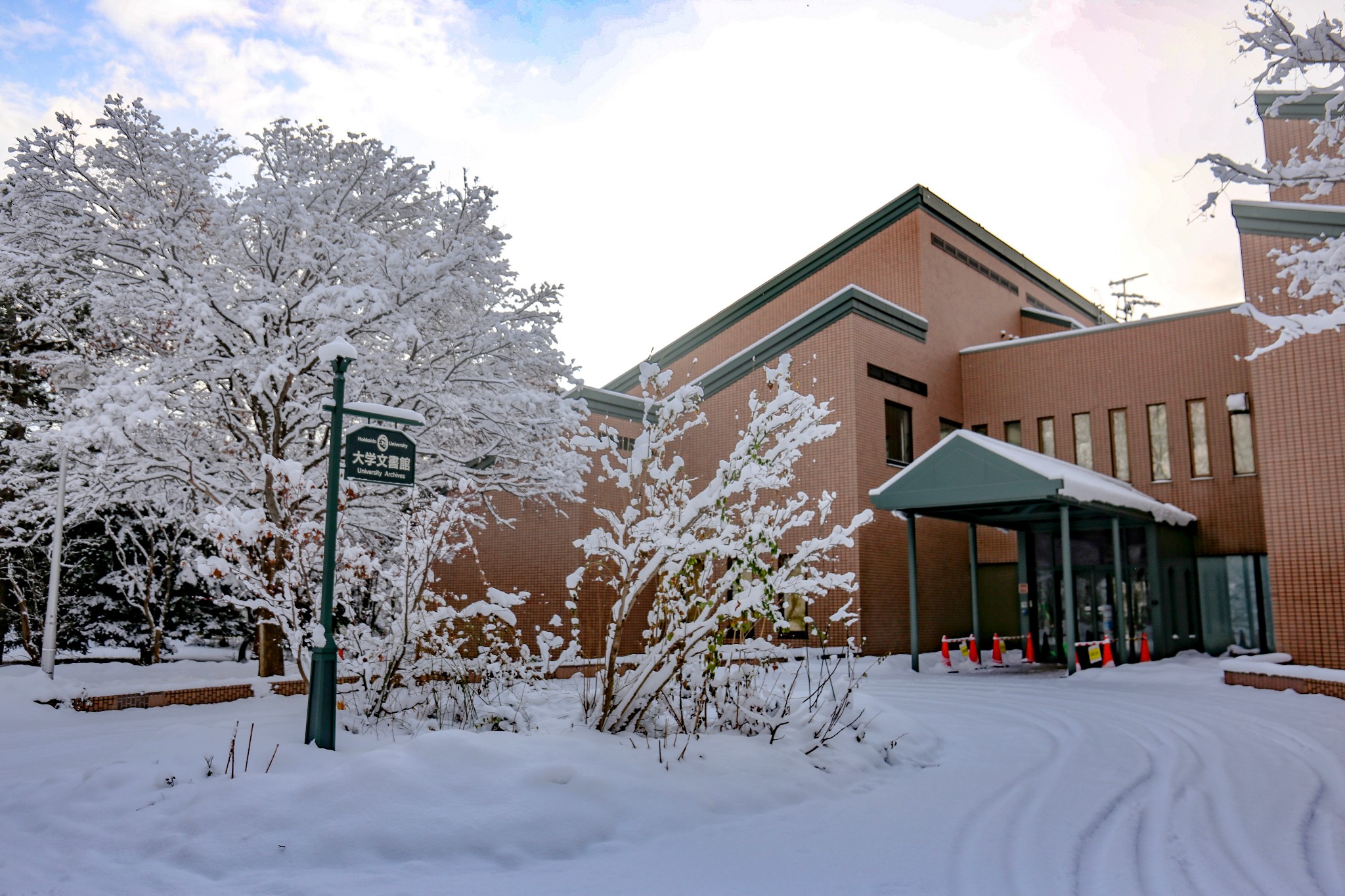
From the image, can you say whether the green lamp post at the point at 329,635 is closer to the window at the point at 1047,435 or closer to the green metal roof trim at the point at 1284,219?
the green metal roof trim at the point at 1284,219

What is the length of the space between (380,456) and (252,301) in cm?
571

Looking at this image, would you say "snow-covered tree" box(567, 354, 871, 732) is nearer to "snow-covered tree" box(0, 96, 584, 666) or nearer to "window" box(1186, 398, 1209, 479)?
"snow-covered tree" box(0, 96, 584, 666)

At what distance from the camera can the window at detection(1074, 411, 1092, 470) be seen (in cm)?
2370

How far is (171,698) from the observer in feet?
40.7

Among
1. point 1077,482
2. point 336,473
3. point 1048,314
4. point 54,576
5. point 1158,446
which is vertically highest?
point 1048,314

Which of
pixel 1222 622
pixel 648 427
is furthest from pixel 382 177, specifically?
pixel 1222 622

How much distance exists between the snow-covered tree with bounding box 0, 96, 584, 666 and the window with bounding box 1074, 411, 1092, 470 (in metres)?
15.5

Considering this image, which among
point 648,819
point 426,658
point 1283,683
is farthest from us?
point 1283,683

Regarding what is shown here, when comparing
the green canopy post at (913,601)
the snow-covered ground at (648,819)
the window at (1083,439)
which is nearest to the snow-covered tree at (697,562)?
the snow-covered ground at (648,819)

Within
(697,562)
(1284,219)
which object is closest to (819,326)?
(1284,219)

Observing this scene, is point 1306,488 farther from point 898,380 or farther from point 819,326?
point 819,326

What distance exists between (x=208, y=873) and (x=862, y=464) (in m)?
18.1

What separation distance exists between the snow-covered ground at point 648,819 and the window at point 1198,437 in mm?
15026

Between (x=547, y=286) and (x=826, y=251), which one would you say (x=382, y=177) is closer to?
(x=547, y=286)
